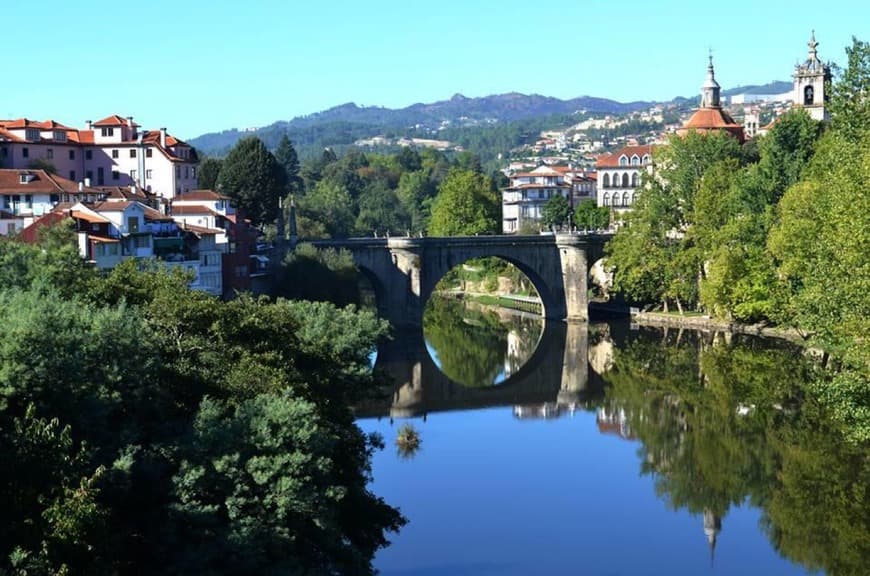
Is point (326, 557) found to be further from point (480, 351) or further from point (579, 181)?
point (579, 181)

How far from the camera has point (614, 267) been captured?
84500 millimetres

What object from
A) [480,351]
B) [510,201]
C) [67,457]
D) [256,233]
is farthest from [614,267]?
[67,457]

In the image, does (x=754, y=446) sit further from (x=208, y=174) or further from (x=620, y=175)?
(x=620, y=175)

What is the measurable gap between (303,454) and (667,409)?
28.7m

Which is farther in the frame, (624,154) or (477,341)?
(624,154)

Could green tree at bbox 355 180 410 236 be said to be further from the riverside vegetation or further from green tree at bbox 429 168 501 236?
the riverside vegetation

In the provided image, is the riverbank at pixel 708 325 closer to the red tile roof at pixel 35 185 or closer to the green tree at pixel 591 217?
the green tree at pixel 591 217

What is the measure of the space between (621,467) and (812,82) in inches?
2742

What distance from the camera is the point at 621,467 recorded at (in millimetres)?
44188

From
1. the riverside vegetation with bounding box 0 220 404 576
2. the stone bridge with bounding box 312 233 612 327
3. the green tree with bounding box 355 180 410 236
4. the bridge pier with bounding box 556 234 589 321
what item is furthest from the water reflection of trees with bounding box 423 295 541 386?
the green tree with bounding box 355 180 410 236

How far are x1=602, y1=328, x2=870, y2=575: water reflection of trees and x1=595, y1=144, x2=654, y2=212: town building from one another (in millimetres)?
53234

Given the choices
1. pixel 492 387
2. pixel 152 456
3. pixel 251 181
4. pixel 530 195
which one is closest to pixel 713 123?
pixel 530 195

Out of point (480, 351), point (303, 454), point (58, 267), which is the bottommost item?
point (480, 351)

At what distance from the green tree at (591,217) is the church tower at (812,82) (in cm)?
1713
